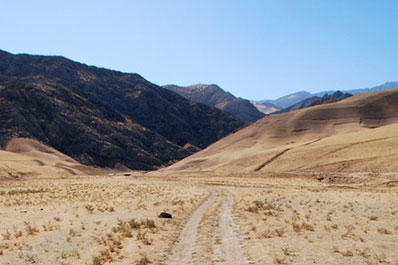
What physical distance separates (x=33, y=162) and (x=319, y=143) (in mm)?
73218

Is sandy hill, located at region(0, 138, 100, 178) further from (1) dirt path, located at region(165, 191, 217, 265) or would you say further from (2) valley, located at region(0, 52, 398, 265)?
(1) dirt path, located at region(165, 191, 217, 265)

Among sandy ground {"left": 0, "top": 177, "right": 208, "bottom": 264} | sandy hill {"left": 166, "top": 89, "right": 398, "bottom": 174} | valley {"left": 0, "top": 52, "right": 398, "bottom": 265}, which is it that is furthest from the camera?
sandy hill {"left": 166, "top": 89, "right": 398, "bottom": 174}

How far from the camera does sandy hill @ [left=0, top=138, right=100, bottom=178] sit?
85688 mm

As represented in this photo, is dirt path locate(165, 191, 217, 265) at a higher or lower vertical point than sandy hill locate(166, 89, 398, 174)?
lower

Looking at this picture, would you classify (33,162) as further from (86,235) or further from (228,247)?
(228,247)

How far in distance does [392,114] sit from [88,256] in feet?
422

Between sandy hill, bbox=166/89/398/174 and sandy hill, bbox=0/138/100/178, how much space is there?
98.1 feet

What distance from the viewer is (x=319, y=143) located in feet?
316

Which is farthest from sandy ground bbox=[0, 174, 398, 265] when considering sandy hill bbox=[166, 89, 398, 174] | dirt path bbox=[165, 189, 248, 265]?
sandy hill bbox=[166, 89, 398, 174]

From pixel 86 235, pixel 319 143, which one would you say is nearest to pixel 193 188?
pixel 86 235

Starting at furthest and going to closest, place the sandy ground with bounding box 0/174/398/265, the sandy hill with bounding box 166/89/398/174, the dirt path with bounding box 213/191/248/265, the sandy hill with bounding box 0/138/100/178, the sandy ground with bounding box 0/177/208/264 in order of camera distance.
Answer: the sandy hill with bounding box 0/138/100/178 → the sandy hill with bounding box 166/89/398/174 → the sandy ground with bounding box 0/177/208/264 → the sandy ground with bounding box 0/174/398/265 → the dirt path with bounding box 213/191/248/265

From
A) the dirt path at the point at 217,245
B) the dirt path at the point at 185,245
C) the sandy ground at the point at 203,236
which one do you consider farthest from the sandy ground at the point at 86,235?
the dirt path at the point at 217,245

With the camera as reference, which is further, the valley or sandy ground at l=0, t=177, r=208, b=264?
the valley

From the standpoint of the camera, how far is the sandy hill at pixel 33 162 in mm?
85688
